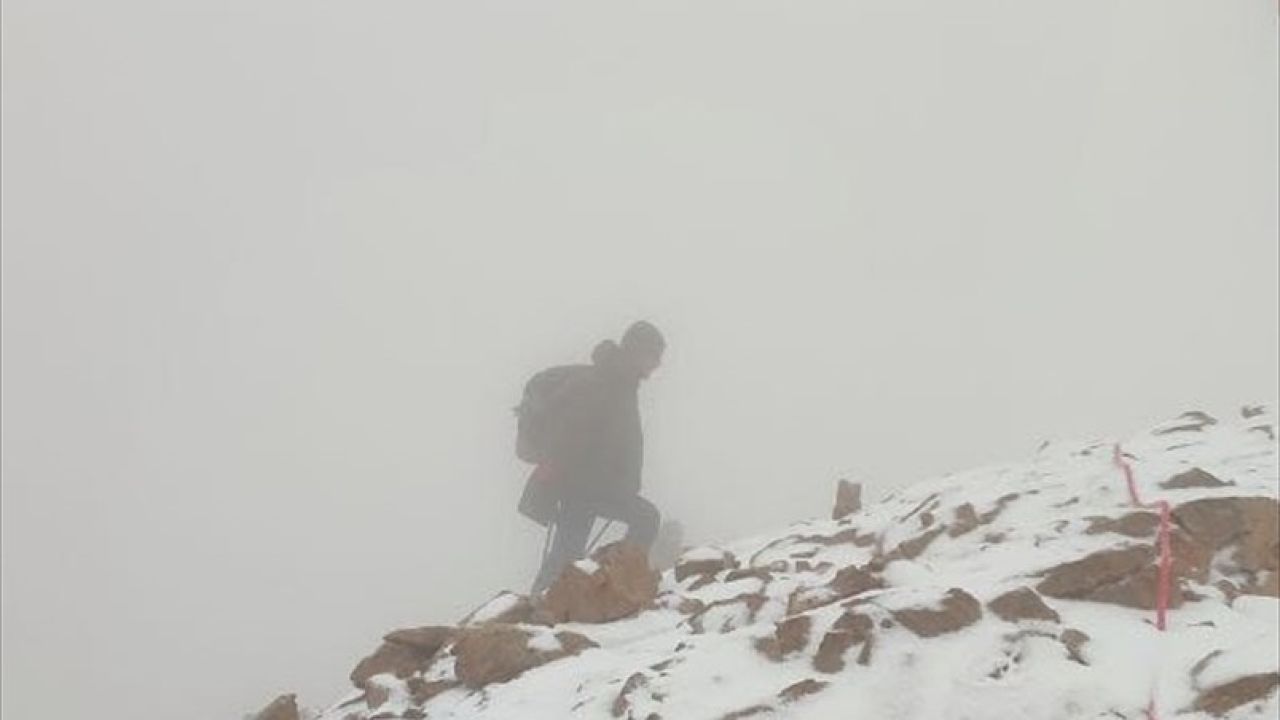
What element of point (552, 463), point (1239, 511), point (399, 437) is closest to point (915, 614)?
point (1239, 511)

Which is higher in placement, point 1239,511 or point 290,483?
point 1239,511

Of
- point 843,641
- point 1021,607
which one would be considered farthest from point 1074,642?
point 843,641

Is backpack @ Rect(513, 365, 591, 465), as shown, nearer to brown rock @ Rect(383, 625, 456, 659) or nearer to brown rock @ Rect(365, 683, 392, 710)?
brown rock @ Rect(383, 625, 456, 659)

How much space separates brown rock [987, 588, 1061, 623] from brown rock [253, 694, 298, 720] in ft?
10.6

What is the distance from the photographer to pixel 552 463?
12711 millimetres

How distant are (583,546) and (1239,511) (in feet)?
22.7

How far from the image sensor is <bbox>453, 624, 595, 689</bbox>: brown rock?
6410 mm

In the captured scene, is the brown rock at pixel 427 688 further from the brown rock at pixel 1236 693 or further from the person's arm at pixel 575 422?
the person's arm at pixel 575 422

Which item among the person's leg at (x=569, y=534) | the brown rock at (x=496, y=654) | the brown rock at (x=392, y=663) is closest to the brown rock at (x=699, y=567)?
the brown rock at (x=496, y=654)

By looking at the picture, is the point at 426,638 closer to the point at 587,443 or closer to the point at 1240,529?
the point at 1240,529

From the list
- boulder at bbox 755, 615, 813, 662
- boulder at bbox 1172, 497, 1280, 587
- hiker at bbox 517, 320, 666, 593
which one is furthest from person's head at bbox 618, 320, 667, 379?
boulder at bbox 755, 615, 813, 662

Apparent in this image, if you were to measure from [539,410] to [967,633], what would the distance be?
725 cm

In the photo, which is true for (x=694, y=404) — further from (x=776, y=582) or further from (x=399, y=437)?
(x=776, y=582)

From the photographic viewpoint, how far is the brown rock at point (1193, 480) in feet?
25.1
